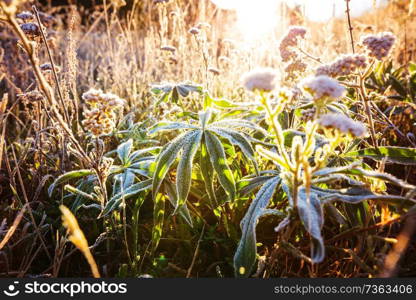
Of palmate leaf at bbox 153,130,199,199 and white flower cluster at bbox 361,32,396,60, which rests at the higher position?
white flower cluster at bbox 361,32,396,60

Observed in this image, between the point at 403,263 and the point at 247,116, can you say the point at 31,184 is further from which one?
the point at 403,263

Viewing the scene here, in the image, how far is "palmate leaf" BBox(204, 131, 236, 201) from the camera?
1.36 m

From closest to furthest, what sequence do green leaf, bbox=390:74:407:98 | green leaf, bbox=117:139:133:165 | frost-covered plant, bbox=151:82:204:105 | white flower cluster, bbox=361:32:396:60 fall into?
white flower cluster, bbox=361:32:396:60 < green leaf, bbox=117:139:133:165 < frost-covered plant, bbox=151:82:204:105 < green leaf, bbox=390:74:407:98

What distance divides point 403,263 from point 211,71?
6.13 ft

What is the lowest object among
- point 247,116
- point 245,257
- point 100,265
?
point 100,265

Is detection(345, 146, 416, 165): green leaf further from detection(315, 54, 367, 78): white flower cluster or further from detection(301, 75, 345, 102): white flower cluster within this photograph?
detection(301, 75, 345, 102): white flower cluster

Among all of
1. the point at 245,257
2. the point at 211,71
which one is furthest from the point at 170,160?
the point at 211,71

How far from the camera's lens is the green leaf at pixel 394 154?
4.67 ft

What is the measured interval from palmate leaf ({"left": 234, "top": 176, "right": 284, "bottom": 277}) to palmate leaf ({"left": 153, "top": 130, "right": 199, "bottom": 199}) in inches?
13.5

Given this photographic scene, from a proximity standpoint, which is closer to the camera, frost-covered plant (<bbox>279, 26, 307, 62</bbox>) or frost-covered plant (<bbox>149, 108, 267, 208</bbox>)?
frost-covered plant (<bbox>149, 108, 267, 208</bbox>)

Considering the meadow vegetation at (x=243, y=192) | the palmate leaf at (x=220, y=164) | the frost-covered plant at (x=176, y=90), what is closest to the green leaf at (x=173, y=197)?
the meadow vegetation at (x=243, y=192)

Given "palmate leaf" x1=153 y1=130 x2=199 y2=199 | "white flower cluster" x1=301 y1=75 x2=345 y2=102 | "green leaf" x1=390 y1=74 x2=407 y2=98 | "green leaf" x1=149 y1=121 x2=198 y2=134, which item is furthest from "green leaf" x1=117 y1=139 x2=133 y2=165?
"green leaf" x1=390 y1=74 x2=407 y2=98

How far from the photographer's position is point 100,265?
1.65 metres

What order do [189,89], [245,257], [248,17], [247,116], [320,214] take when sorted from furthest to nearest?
[248,17] → [189,89] → [247,116] → [245,257] → [320,214]
